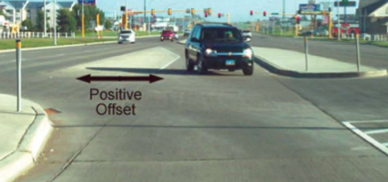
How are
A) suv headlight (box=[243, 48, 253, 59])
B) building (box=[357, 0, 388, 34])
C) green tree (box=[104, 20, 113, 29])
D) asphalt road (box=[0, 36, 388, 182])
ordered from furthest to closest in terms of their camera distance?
green tree (box=[104, 20, 113, 29]), building (box=[357, 0, 388, 34]), suv headlight (box=[243, 48, 253, 59]), asphalt road (box=[0, 36, 388, 182])

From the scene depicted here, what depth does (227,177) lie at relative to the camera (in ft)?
26.5

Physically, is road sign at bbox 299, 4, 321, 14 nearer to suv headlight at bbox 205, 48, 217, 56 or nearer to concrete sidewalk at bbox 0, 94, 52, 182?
suv headlight at bbox 205, 48, 217, 56

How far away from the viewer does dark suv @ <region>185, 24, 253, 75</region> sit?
901 inches

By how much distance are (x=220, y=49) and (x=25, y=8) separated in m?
152

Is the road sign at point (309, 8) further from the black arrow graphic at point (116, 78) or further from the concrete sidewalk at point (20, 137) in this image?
the concrete sidewalk at point (20, 137)

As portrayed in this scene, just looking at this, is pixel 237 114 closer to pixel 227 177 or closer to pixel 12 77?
pixel 227 177

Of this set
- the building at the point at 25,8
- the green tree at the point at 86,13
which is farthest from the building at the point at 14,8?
the green tree at the point at 86,13


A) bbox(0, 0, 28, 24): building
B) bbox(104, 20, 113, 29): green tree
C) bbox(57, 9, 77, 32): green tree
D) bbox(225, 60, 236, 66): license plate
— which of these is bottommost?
bbox(225, 60, 236, 66): license plate

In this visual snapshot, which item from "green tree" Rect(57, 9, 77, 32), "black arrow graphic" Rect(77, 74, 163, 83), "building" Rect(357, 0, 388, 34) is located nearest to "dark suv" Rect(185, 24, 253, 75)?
"black arrow graphic" Rect(77, 74, 163, 83)

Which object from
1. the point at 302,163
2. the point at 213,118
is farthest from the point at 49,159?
the point at 213,118

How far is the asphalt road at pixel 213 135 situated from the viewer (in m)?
→ 8.38

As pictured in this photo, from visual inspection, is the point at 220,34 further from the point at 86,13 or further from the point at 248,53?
the point at 86,13

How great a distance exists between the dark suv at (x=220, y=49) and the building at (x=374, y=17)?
321ft

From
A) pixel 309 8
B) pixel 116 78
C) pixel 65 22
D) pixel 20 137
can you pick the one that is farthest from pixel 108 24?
pixel 20 137
